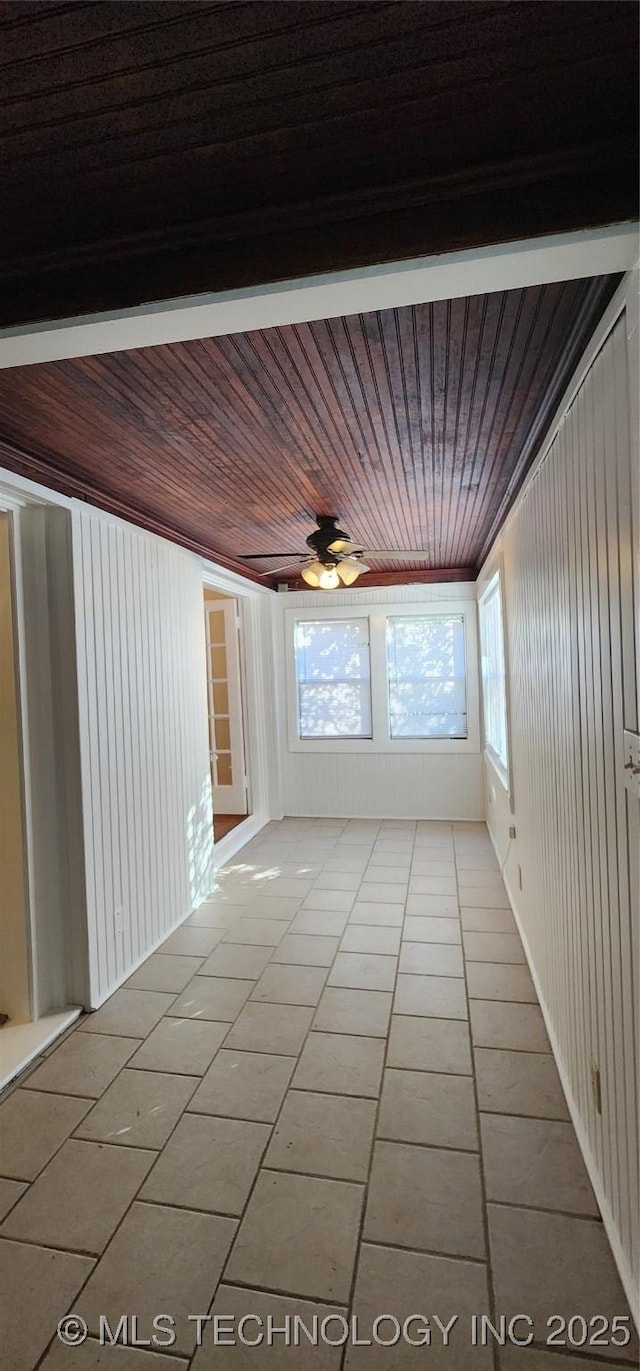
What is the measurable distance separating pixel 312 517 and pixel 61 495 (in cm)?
146

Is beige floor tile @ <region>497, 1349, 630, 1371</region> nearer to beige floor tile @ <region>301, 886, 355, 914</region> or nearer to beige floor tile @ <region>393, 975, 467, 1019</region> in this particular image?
beige floor tile @ <region>393, 975, 467, 1019</region>

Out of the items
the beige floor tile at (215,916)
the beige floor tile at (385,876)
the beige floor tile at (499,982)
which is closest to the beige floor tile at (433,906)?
the beige floor tile at (385,876)

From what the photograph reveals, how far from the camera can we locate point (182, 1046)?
2.37m

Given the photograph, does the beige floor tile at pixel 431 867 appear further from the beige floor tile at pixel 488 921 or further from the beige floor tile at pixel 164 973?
the beige floor tile at pixel 164 973

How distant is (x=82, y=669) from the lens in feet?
8.79

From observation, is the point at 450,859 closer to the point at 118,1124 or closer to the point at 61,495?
the point at 118,1124

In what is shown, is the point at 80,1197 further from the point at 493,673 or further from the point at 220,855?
the point at 493,673

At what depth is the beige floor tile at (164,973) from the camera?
2.85m

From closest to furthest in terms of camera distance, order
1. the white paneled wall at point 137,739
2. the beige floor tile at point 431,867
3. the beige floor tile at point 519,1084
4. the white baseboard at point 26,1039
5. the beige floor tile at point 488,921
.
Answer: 1. the beige floor tile at point 519,1084
2. the white baseboard at point 26,1039
3. the white paneled wall at point 137,739
4. the beige floor tile at point 488,921
5. the beige floor tile at point 431,867

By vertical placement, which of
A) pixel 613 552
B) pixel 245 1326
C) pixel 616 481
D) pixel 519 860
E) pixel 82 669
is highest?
pixel 616 481

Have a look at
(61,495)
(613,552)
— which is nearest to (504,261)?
(613,552)

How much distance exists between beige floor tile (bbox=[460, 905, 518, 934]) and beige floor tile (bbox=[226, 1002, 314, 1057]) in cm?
119

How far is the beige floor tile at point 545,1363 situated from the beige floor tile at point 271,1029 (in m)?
1.13

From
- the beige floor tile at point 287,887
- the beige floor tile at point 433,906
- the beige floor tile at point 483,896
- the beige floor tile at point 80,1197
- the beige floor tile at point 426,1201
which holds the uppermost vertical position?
the beige floor tile at point 483,896
